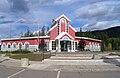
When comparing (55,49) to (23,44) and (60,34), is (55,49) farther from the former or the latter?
(23,44)

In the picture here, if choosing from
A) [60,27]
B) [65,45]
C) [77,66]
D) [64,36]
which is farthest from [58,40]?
[77,66]

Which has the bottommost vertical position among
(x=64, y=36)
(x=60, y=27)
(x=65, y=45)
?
(x=65, y=45)

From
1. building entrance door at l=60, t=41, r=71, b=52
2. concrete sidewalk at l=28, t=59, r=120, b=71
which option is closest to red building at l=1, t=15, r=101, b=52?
building entrance door at l=60, t=41, r=71, b=52

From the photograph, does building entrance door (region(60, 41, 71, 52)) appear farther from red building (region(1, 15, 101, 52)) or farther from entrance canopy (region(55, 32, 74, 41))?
entrance canopy (region(55, 32, 74, 41))

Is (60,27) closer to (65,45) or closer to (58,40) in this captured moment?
(58,40)

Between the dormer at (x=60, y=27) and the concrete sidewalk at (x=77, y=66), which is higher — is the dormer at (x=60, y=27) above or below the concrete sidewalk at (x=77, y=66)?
above

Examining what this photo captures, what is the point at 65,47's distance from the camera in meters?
60.5

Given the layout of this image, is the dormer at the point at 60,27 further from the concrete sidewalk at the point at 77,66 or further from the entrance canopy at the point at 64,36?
the concrete sidewalk at the point at 77,66

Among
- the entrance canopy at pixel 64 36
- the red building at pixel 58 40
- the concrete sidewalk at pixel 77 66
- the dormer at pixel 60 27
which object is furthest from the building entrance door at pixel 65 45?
the concrete sidewalk at pixel 77 66

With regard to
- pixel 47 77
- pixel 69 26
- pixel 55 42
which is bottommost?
pixel 47 77

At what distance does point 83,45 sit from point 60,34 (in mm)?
6961

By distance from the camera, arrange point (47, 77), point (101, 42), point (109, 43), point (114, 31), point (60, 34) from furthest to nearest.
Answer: point (114, 31)
point (109, 43)
point (101, 42)
point (60, 34)
point (47, 77)

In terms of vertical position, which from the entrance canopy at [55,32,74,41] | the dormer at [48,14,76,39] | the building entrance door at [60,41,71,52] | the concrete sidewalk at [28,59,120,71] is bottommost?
the concrete sidewalk at [28,59,120,71]

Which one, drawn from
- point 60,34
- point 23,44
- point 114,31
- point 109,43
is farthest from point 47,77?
point 114,31
